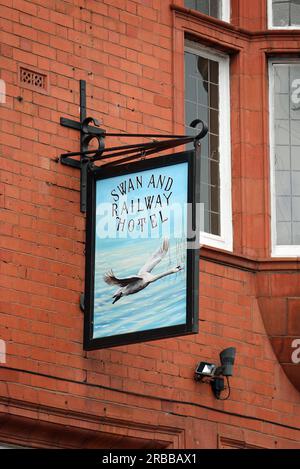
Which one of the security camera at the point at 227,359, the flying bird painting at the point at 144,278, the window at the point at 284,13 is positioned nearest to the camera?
the flying bird painting at the point at 144,278

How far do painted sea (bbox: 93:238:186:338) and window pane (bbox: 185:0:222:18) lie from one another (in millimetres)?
3496

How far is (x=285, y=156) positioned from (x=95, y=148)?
8.17 ft

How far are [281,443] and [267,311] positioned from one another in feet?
4.19

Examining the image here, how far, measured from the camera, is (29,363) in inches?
610

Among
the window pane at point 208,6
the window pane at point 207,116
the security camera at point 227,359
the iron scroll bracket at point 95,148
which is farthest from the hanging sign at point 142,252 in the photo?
the window pane at point 208,6

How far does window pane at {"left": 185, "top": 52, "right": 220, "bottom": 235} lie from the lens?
702 inches

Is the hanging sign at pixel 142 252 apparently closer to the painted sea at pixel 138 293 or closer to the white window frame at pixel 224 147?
the painted sea at pixel 138 293

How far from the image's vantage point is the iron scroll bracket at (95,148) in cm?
1598

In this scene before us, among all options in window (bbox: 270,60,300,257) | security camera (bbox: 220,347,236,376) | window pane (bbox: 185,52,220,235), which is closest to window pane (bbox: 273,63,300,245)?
window (bbox: 270,60,300,257)

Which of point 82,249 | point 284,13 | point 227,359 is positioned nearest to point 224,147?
point 284,13

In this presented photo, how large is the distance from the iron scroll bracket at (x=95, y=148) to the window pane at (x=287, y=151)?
72.8 inches

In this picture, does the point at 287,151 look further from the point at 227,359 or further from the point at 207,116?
the point at 227,359

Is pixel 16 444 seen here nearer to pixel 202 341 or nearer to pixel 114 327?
pixel 114 327

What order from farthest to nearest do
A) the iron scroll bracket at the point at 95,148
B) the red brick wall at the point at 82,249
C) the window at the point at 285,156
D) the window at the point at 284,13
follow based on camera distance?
the window at the point at 284,13, the window at the point at 285,156, the iron scroll bracket at the point at 95,148, the red brick wall at the point at 82,249
